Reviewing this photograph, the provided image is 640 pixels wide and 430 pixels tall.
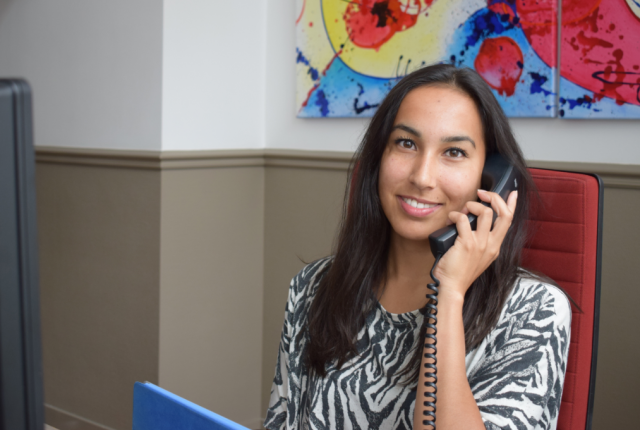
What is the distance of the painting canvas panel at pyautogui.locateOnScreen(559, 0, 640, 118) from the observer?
5.65 ft

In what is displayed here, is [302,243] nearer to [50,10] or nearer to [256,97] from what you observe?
[256,97]

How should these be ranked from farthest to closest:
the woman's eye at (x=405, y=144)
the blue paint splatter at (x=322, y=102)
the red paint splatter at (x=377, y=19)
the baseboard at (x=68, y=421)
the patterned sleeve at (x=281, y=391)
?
the baseboard at (x=68, y=421)
the blue paint splatter at (x=322, y=102)
the red paint splatter at (x=377, y=19)
the patterned sleeve at (x=281, y=391)
the woman's eye at (x=405, y=144)

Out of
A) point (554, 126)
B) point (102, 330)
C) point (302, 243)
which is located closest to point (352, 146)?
point (302, 243)

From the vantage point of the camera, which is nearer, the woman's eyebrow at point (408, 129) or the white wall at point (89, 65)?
the woman's eyebrow at point (408, 129)

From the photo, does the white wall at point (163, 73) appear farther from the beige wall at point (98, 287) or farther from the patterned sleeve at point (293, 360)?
the patterned sleeve at point (293, 360)

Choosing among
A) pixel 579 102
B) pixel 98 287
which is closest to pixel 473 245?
pixel 579 102

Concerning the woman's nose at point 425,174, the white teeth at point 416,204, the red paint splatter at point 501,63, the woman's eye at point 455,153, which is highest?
the red paint splatter at point 501,63

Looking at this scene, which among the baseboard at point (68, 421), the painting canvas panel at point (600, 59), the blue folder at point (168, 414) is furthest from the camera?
the baseboard at point (68, 421)

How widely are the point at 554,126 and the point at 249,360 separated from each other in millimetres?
1550

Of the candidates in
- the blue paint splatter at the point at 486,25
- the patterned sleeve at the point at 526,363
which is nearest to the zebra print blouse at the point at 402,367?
the patterned sleeve at the point at 526,363

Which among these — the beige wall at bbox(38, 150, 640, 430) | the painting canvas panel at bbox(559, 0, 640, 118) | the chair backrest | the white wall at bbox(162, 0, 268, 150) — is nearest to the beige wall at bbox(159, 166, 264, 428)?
the beige wall at bbox(38, 150, 640, 430)

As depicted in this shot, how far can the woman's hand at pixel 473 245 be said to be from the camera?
1041 mm

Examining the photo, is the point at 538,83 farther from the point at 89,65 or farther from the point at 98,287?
the point at 98,287

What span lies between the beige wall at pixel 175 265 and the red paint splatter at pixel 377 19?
0.44 m
